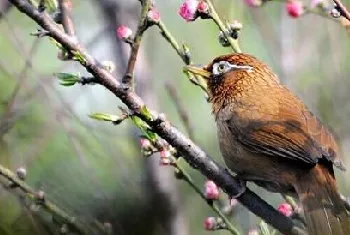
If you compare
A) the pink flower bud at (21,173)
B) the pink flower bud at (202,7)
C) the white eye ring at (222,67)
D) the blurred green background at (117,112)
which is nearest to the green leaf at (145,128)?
the blurred green background at (117,112)

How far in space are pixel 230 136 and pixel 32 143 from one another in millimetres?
1162

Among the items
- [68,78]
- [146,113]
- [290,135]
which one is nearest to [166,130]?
[146,113]

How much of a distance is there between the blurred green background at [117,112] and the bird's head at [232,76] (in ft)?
0.93

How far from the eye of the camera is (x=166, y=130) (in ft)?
9.93

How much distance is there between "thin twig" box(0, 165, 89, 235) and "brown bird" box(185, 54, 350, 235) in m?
0.98

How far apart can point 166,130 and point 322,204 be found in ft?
4.01

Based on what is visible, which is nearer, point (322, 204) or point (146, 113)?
point (146, 113)

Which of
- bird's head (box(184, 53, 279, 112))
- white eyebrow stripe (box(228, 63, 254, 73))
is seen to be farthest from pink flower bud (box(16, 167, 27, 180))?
white eyebrow stripe (box(228, 63, 254, 73))

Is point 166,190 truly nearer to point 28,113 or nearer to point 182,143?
point 28,113

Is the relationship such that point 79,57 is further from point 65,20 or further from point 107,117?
point 107,117

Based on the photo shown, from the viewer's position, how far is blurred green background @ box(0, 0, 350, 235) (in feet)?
9.21

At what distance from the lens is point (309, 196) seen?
402cm

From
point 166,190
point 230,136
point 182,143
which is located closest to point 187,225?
point 166,190

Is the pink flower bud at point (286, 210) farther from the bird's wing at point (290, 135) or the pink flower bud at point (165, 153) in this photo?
the pink flower bud at point (165, 153)
